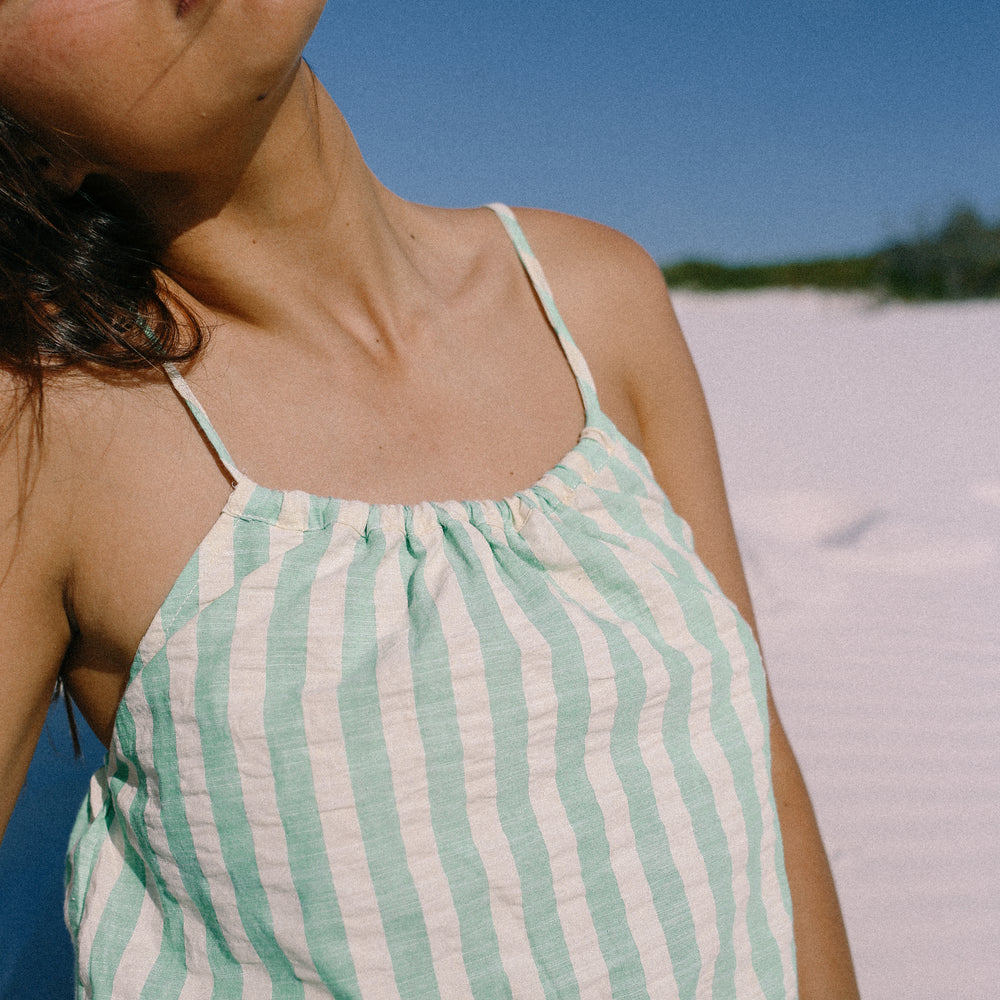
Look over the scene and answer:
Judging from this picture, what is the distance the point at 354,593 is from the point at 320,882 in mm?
240

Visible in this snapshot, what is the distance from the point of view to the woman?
0.78 metres

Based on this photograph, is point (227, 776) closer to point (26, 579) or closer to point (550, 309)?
point (26, 579)

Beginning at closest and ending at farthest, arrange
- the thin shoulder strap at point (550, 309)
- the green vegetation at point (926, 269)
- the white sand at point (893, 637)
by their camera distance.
Result: the thin shoulder strap at point (550, 309) < the white sand at point (893, 637) < the green vegetation at point (926, 269)

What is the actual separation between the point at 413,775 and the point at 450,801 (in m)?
0.04

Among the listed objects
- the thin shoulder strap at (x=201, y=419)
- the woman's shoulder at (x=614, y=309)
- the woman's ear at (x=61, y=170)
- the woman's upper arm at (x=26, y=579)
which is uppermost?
the woman's ear at (x=61, y=170)

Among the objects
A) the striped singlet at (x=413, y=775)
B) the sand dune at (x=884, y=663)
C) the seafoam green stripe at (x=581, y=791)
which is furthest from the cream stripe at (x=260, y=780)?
the sand dune at (x=884, y=663)

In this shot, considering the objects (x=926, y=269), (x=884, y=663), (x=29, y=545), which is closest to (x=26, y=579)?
(x=29, y=545)

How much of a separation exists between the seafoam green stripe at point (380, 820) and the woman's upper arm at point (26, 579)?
0.85ft

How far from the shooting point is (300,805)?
0.78m

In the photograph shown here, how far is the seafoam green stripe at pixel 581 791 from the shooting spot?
0.85 meters

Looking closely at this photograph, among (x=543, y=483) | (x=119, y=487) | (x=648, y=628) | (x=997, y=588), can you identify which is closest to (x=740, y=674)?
(x=648, y=628)

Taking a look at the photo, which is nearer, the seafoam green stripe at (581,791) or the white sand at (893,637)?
the seafoam green stripe at (581,791)

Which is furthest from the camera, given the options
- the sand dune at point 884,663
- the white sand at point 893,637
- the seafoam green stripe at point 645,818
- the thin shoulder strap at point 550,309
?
the white sand at point 893,637

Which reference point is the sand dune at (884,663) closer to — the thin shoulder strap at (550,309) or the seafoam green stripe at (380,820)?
the seafoam green stripe at (380,820)
